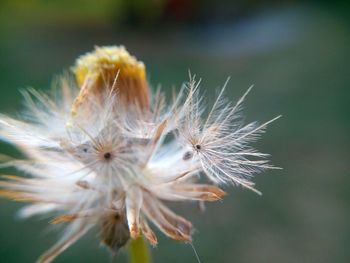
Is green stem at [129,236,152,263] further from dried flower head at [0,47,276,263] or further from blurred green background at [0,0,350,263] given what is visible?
blurred green background at [0,0,350,263]

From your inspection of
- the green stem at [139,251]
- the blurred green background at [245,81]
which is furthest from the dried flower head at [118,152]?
the blurred green background at [245,81]

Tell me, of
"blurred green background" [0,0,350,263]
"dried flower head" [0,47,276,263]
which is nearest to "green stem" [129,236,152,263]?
"dried flower head" [0,47,276,263]

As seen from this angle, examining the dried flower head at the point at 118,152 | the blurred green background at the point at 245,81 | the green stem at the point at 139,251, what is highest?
the blurred green background at the point at 245,81

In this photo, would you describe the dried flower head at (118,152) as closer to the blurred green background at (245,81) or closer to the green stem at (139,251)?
the green stem at (139,251)

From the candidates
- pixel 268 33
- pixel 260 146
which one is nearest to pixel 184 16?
pixel 268 33

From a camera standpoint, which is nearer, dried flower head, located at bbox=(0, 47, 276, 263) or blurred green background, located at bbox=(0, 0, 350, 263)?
dried flower head, located at bbox=(0, 47, 276, 263)

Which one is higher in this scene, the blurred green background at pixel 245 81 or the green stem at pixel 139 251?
the blurred green background at pixel 245 81

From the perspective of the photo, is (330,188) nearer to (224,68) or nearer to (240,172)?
(240,172)
